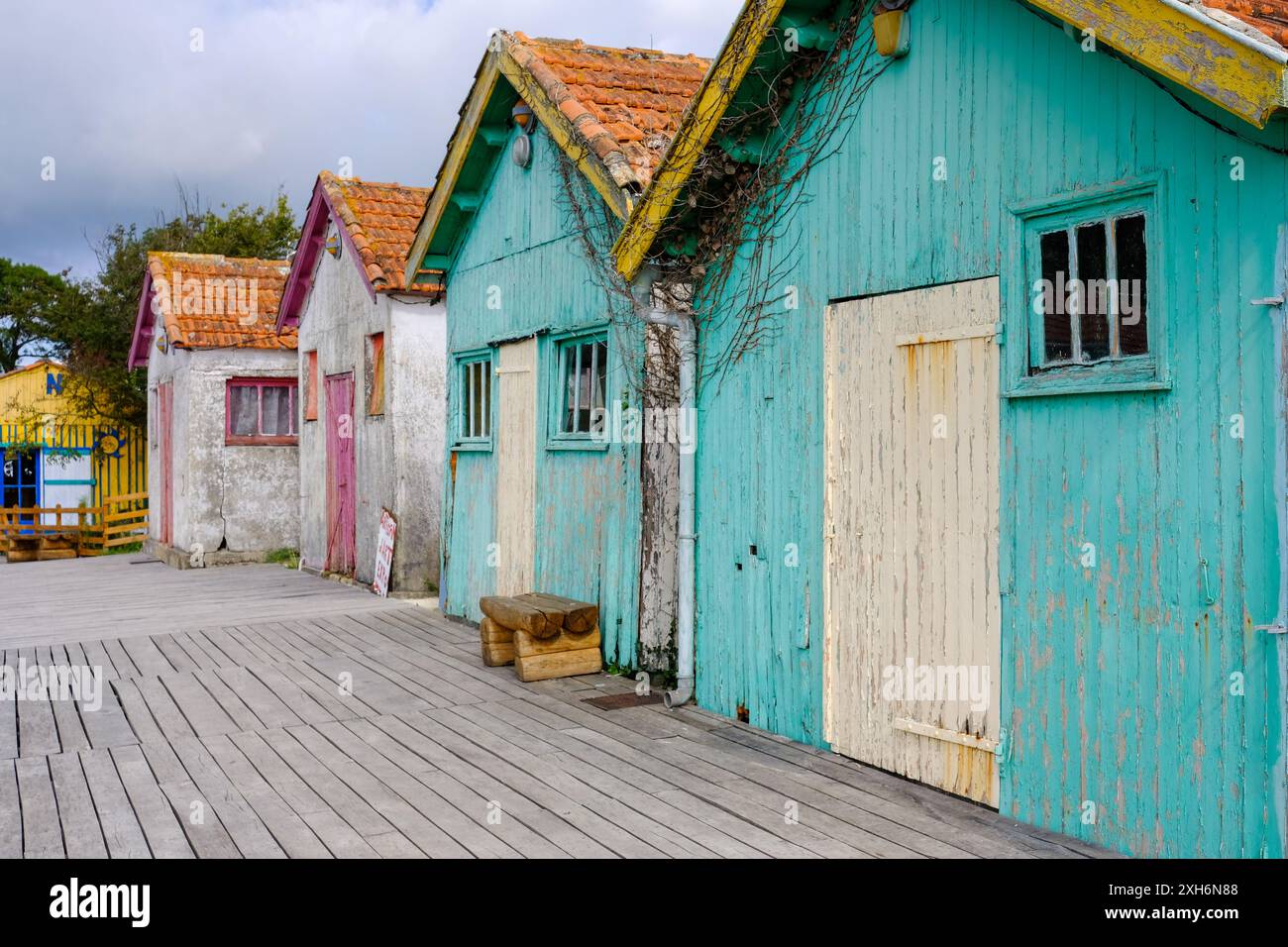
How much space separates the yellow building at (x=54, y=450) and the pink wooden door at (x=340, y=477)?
1223 centimetres

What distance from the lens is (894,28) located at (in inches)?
225

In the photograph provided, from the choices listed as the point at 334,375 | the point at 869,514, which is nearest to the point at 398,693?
the point at 869,514

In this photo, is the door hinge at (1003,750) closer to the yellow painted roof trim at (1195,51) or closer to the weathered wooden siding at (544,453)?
the yellow painted roof trim at (1195,51)

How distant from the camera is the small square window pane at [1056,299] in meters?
4.84

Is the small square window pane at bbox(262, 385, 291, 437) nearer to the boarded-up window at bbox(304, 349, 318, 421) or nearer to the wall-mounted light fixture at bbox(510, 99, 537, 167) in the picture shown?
the boarded-up window at bbox(304, 349, 318, 421)

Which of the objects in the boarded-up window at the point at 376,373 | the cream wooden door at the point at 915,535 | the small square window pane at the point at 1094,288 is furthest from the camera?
the boarded-up window at the point at 376,373

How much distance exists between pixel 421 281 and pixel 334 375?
2.97 metres

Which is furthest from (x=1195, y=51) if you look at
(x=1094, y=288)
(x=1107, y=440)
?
(x=1107, y=440)

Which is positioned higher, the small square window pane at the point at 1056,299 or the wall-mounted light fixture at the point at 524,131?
the wall-mounted light fixture at the point at 524,131

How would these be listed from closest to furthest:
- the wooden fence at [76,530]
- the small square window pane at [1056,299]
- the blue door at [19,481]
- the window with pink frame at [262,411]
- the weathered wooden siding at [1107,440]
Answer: the weathered wooden siding at [1107,440] → the small square window pane at [1056,299] → the window with pink frame at [262,411] → the wooden fence at [76,530] → the blue door at [19,481]

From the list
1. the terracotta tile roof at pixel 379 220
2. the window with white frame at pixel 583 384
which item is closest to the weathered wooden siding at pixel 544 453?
the window with white frame at pixel 583 384

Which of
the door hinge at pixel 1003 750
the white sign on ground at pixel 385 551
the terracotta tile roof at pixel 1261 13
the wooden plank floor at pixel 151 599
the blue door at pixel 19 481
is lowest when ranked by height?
the wooden plank floor at pixel 151 599

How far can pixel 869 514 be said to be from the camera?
593cm

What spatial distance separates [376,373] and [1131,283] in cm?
1026
